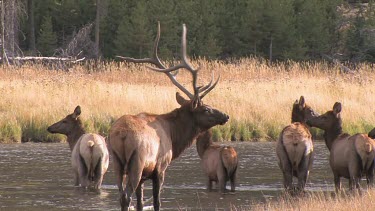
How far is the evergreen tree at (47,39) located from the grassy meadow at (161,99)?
1633 cm

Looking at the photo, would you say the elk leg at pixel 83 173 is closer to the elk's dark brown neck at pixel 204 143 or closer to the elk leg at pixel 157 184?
the elk's dark brown neck at pixel 204 143

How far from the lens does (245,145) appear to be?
855 inches

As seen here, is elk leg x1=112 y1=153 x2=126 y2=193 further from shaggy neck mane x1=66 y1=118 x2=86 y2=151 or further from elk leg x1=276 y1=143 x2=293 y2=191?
shaggy neck mane x1=66 y1=118 x2=86 y2=151

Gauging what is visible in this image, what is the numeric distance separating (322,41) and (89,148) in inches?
1270

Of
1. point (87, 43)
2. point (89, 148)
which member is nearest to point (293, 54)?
point (87, 43)

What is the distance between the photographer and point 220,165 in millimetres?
14586

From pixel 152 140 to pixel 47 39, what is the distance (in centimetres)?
3510

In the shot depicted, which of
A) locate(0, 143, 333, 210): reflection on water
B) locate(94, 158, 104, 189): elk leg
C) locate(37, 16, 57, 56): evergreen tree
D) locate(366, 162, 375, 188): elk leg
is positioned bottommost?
locate(0, 143, 333, 210): reflection on water

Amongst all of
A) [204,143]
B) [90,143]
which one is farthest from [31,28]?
[90,143]

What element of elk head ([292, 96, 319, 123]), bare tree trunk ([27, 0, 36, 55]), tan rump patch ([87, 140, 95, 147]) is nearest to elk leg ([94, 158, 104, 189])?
tan rump patch ([87, 140, 95, 147])

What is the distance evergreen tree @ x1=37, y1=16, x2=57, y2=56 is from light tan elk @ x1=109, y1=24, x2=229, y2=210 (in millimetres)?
33349

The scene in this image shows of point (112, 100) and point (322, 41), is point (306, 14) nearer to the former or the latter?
point (322, 41)

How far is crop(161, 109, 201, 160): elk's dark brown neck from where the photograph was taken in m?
12.5

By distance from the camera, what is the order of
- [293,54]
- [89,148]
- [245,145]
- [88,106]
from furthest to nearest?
[293,54]
[88,106]
[245,145]
[89,148]
